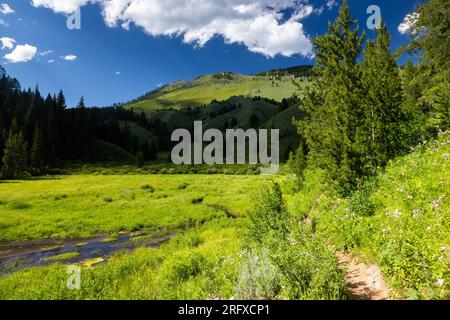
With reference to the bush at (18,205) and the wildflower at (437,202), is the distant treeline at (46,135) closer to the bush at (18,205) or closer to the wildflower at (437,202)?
the bush at (18,205)

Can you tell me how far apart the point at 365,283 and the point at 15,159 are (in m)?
94.6

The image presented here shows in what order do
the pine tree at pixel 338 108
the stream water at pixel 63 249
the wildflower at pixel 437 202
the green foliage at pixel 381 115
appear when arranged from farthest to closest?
1. the stream water at pixel 63 249
2. the green foliage at pixel 381 115
3. the pine tree at pixel 338 108
4. the wildflower at pixel 437 202

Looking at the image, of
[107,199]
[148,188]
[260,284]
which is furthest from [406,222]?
[148,188]

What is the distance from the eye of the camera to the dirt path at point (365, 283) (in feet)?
22.3

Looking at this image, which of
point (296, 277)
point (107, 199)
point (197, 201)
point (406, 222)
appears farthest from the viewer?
point (197, 201)

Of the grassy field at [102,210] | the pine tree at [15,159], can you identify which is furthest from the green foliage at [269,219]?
the pine tree at [15,159]

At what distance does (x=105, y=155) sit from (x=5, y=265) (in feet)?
367

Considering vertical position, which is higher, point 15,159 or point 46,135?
point 46,135

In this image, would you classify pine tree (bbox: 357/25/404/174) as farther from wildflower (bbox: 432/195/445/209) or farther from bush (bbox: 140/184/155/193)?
bush (bbox: 140/184/155/193)

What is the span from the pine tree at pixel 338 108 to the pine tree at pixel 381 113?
38.5 inches

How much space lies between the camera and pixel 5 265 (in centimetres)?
1822

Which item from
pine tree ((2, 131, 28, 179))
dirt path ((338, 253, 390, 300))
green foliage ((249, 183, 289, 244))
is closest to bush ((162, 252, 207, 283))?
green foliage ((249, 183, 289, 244))

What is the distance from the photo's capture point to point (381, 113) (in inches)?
651

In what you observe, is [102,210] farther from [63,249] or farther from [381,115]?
[381,115]
